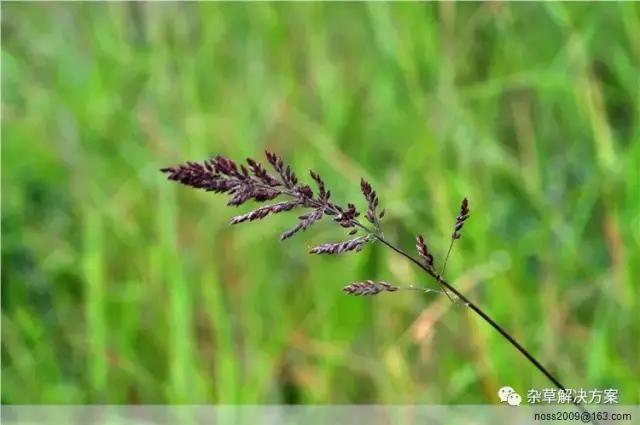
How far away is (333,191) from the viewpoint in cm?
93

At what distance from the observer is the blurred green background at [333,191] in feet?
2.65

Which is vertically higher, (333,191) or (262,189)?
(333,191)

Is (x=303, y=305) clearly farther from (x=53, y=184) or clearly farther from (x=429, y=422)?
(x=53, y=184)

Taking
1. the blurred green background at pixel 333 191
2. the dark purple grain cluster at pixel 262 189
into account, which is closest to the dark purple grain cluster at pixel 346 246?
the dark purple grain cluster at pixel 262 189

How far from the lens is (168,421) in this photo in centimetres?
80

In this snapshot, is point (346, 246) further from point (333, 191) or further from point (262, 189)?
point (333, 191)

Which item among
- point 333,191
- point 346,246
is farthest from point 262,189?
point 333,191

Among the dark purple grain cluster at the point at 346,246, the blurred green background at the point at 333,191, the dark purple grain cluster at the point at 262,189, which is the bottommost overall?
the dark purple grain cluster at the point at 346,246

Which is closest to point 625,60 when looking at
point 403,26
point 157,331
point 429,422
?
point 403,26

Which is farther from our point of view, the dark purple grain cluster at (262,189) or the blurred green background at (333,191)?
the blurred green background at (333,191)

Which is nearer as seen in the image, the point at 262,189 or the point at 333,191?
the point at 262,189

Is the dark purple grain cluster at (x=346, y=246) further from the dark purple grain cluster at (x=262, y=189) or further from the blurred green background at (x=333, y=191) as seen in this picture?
the blurred green background at (x=333, y=191)

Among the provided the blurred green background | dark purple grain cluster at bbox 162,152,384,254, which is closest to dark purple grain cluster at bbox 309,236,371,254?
dark purple grain cluster at bbox 162,152,384,254

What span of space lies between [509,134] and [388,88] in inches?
6.0
